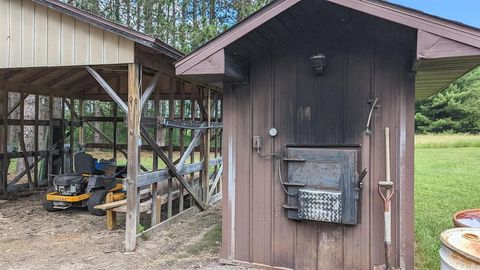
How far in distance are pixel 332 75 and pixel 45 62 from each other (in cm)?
Answer: 391

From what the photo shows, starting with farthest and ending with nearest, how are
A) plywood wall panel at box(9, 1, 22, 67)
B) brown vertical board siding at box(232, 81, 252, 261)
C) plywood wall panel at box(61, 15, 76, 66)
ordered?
plywood wall panel at box(9, 1, 22, 67), plywood wall panel at box(61, 15, 76, 66), brown vertical board siding at box(232, 81, 252, 261)

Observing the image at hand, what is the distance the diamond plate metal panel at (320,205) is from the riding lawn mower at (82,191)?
3.88 m

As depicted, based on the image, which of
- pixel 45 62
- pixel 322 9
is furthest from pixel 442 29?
pixel 45 62

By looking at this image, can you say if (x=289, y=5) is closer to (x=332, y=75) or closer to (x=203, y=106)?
(x=332, y=75)

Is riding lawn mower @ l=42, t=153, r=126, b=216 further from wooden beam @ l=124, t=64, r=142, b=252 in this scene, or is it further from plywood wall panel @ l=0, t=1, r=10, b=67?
plywood wall panel @ l=0, t=1, r=10, b=67

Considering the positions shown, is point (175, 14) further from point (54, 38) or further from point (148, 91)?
point (148, 91)

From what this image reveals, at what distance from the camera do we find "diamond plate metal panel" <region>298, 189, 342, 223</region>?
11.9 feet

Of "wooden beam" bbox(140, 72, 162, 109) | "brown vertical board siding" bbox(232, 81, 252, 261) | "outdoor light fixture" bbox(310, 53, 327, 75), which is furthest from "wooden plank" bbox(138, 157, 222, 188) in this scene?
"outdoor light fixture" bbox(310, 53, 327, 75)

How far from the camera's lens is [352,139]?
3.68 metres

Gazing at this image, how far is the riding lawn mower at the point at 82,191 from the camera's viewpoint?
266 inches

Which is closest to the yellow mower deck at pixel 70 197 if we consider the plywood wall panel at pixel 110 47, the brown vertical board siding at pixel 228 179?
the plywood wall panel at pixel 110 47

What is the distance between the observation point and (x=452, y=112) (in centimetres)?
2981

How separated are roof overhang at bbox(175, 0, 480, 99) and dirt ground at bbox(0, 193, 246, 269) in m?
2.15

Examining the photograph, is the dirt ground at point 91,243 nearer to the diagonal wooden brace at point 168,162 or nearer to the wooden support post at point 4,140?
the diagonal wooden brace at point 168,162
